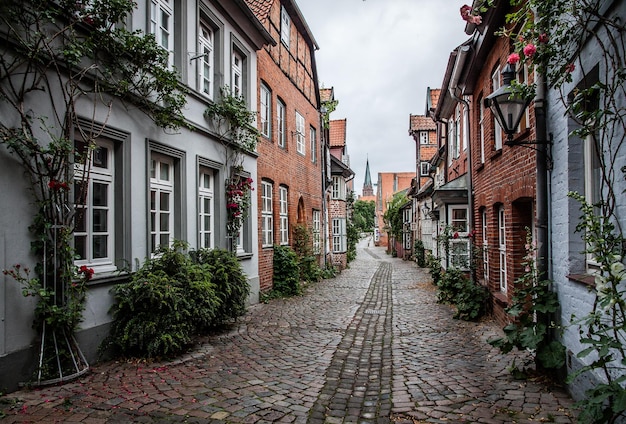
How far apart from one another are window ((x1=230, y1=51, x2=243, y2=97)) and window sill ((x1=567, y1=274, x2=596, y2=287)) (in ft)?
26.2

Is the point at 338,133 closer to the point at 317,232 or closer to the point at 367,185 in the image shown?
the point at 317,232

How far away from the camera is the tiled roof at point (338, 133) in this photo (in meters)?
29.8

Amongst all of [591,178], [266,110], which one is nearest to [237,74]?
[266,110]

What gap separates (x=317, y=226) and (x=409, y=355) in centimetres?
1274

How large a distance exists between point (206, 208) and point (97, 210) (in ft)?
11.0

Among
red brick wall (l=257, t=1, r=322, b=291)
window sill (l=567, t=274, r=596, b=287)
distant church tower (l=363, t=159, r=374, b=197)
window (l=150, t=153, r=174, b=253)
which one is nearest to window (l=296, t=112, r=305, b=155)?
red brick wall (l=257, t=1, r=322, b=291)

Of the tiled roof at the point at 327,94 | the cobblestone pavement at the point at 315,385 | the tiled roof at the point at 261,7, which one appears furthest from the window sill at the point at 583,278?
the tiled roof at the point at 327,94

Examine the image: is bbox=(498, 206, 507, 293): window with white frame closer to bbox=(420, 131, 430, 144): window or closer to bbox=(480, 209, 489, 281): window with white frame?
bbox=(480, 209, 489, 281): window with white frame

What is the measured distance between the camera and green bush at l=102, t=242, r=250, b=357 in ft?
18.6

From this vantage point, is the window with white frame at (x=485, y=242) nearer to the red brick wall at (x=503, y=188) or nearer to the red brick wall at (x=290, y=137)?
the red brick wall at (x=503, y=188)

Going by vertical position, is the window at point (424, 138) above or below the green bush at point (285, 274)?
above

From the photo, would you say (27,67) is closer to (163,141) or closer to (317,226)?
(163,141)

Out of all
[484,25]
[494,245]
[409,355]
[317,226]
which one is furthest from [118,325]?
[317,226]

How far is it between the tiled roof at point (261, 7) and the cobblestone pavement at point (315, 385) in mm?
8769
